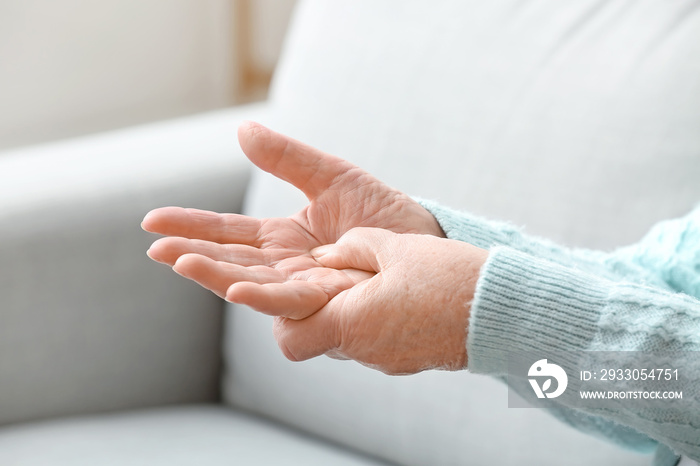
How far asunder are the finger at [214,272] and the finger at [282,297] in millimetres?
19

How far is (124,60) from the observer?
168 centimetres

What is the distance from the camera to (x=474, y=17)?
2.61 feet

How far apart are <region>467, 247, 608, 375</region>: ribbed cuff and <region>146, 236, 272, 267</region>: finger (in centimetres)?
16

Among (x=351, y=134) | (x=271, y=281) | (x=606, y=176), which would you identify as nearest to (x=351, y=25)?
(x=351, y=134)

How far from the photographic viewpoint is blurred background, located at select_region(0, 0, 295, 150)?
4.99 feet

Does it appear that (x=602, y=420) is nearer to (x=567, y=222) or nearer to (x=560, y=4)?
(x=567, y=222)

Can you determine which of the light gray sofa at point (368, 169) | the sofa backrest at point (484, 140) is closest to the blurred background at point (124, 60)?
the light gray sofa at point (368, 169)

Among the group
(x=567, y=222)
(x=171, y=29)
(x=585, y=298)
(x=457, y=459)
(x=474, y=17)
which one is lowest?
(x=457, y=459)

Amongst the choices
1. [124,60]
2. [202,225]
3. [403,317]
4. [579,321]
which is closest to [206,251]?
[202,225]

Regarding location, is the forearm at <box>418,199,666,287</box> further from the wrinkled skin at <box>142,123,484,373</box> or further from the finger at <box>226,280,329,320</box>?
the finger at <box>226,280,329,320</box>

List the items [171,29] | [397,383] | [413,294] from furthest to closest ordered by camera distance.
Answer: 1. [171,29]
2. [397,383]
3. [413,294]

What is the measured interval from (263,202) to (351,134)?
0.13m

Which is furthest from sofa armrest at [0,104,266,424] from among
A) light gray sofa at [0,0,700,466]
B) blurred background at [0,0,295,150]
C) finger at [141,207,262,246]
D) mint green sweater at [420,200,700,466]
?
blurred background at [0,0,295,150]

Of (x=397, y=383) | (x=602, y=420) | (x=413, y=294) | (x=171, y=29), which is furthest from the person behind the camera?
(x=171, y=29)
